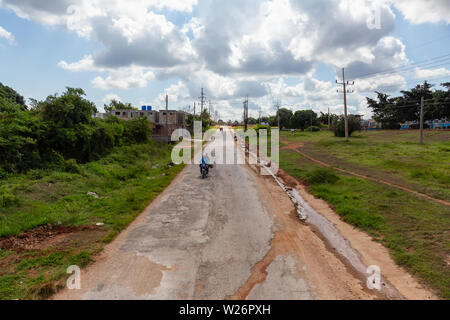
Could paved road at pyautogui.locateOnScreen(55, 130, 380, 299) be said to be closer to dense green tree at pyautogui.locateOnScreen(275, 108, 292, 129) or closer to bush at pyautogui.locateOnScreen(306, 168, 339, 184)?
bush at pyautogui.locateOnScreen(306, 168, 339, 184)

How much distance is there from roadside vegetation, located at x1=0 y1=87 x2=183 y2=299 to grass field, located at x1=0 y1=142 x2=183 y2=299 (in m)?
0.02

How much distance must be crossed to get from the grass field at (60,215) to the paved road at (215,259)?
59cm

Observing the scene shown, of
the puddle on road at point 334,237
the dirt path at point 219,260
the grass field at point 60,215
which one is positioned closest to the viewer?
the dirt path at point 219,260

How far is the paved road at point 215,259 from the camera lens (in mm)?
5195

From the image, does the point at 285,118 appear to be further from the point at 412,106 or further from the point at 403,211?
the point at 403,211

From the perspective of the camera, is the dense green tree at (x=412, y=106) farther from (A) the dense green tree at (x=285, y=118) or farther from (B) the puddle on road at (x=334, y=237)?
(B) the puddle on road at (x=334, y=237)

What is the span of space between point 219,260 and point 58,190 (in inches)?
337

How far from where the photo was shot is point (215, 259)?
6.52m

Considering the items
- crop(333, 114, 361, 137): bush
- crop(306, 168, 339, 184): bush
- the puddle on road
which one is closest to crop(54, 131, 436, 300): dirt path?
the puddle on road

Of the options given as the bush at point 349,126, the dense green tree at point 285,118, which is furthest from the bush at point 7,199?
the dense green tree at point 285,118

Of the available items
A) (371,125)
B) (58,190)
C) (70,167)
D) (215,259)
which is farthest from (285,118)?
(215,259)

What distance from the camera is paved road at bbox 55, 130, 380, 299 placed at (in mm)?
5195

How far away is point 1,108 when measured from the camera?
47.0 feet
